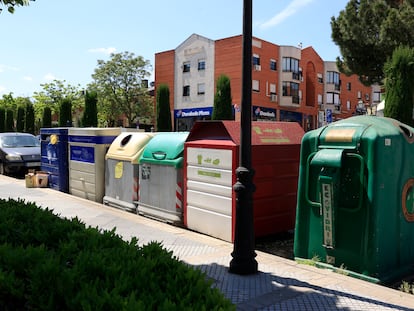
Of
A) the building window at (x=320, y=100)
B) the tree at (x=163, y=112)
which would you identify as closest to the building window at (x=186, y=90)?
the tree at (x=163, y=112)

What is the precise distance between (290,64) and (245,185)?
139ft

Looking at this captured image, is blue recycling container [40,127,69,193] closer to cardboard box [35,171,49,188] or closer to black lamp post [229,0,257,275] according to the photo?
cardboard box [35,171,49,188]

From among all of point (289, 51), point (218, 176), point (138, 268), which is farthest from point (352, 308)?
point (289, 51)

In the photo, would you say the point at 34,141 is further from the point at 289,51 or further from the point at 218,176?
the point at 289,51

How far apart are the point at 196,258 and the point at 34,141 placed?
43.4 ft

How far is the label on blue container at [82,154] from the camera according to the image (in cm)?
966

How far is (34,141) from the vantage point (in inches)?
651

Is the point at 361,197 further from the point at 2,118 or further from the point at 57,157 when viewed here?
→ the point at 2,118

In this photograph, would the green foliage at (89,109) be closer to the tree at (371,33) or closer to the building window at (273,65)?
the building window at (273,65)

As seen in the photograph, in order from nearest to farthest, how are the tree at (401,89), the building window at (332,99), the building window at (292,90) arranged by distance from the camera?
the tree at (401,89), the building window at (292,90), the building window at (332,99)

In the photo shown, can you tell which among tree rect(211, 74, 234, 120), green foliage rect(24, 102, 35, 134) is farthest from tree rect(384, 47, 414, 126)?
green foliage rect(24, 102, 35, 134)

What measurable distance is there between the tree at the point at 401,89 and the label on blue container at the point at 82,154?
36.7ft

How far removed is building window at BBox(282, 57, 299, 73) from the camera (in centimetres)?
4453

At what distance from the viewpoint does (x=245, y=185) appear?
15.2 ft
